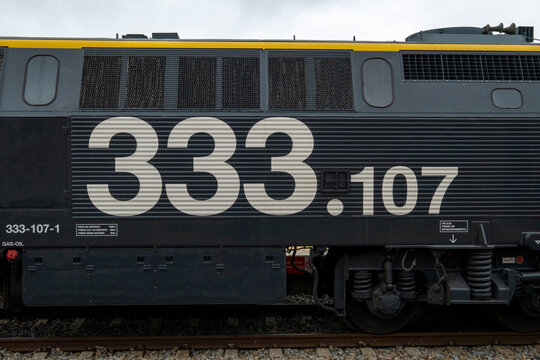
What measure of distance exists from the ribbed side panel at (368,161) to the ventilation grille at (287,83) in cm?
32

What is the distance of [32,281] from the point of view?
611 centimetres

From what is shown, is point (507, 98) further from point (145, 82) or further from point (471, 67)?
point (145, 82)

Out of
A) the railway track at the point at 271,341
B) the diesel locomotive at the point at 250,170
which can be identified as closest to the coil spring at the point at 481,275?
the diesel locomotive at the point at 250,170

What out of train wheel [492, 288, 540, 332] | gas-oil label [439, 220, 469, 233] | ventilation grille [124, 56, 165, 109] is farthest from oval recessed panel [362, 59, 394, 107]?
train wheel [492, 288, 540, 332]

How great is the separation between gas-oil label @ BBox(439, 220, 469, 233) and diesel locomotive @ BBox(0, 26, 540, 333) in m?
0.02

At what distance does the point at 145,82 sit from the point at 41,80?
4.29ft

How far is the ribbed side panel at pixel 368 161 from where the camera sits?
610cm

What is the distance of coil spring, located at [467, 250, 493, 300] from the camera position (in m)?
6.33

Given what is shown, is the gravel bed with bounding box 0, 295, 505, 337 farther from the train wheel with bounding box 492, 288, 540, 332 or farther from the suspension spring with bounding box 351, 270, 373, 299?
the suspension spring with bounding box 351, 270, 373, 299

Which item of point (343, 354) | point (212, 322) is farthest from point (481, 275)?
point (212, 322)

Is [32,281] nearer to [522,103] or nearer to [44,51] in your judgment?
[44,51]

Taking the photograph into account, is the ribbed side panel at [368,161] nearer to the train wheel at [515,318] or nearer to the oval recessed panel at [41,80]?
the oval recessed panel at [41,80]

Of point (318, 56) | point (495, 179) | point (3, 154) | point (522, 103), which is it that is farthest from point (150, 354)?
point (522, 103)

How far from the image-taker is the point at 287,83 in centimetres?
638
